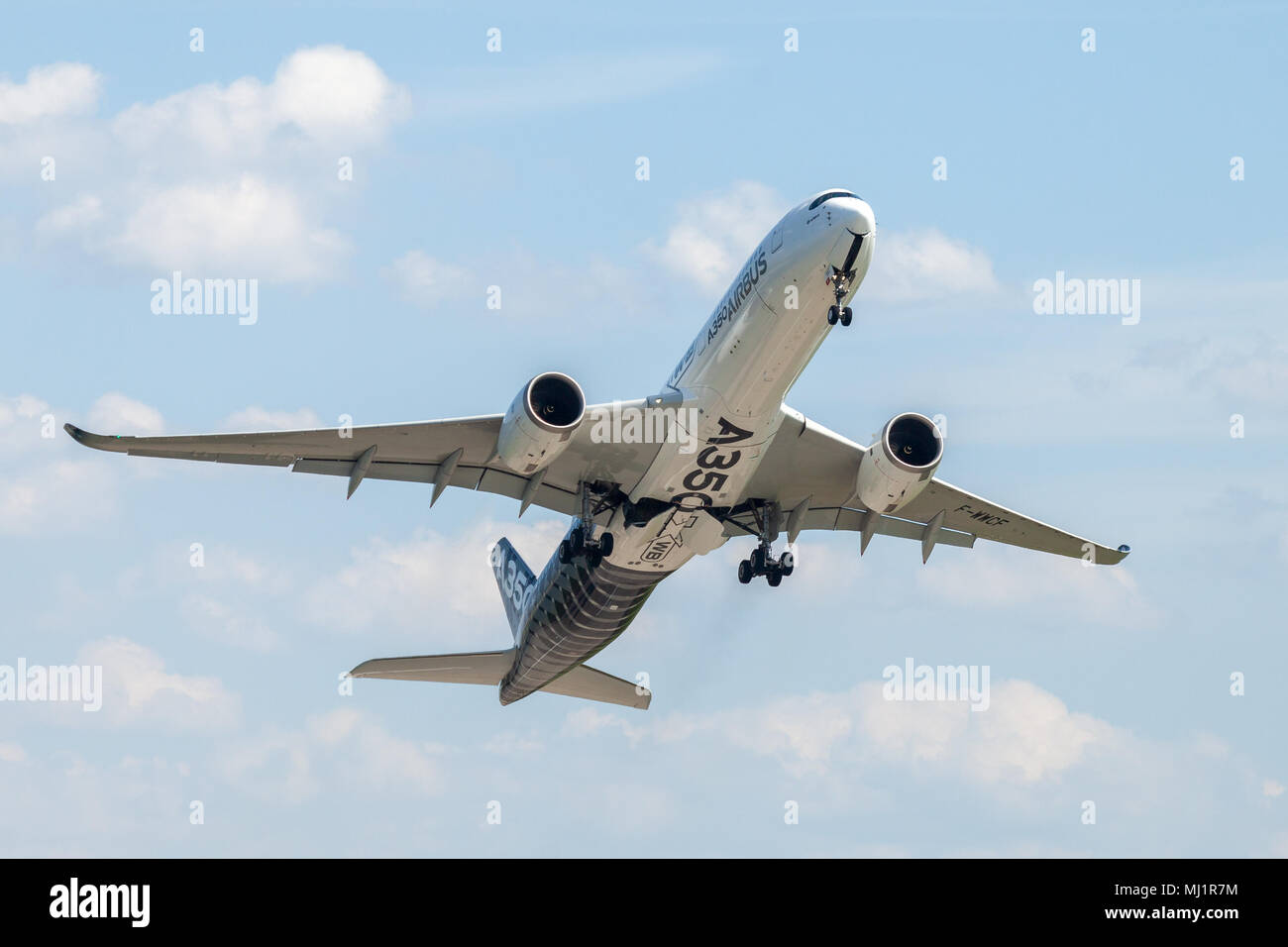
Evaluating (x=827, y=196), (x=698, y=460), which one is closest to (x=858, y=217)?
(x=827, y=196)

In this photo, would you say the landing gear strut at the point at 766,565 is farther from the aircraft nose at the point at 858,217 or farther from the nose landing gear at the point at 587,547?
the aircraft nose at the point at 858,217

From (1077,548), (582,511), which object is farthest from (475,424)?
(1077,548)

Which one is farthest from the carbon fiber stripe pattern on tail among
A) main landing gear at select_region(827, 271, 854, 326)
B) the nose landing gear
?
main landing gear at select_region(827, 271, 854, 326)

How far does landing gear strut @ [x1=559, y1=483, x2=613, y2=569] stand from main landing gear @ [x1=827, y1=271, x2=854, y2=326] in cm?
822

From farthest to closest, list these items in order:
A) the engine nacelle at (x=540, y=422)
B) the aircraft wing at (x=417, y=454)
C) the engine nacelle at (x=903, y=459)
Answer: the engine nacelle at (x=903, y=459), the aircraft wing at (x=417, y=454), the engine nacelle at (x=540, y=422)

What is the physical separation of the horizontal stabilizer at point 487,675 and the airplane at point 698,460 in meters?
2.58

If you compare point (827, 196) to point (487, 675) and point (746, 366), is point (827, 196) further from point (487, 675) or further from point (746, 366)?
point (487, 675)

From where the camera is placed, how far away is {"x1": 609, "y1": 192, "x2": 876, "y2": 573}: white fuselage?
1183 inches

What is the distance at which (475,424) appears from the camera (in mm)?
33969

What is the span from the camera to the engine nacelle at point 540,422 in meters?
31.8

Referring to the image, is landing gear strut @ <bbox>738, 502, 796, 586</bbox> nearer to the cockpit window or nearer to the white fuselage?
the white fuselage

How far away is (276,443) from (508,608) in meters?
13.7

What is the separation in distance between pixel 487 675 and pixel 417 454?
11905mm

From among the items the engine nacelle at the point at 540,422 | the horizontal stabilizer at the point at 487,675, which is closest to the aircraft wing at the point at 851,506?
the engine nacelle at the point at 540,422
